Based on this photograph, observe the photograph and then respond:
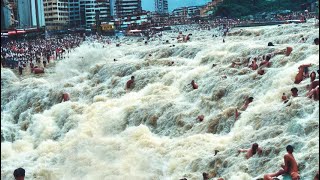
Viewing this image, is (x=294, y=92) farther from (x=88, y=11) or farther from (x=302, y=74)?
(x=88, y=11)

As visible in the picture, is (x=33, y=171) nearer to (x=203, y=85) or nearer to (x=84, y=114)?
(x=84, y=114)

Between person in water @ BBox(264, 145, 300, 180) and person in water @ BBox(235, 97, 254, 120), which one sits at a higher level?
person in water @ BBox(235, 97, 254, 120)

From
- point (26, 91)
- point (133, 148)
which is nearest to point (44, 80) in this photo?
point (26, 91)

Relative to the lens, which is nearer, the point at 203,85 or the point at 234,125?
the point at 234,125

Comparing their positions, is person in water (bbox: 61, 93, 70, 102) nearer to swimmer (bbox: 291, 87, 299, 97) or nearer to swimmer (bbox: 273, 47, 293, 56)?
swimmer (bbox: 273, 47, 293, 56)

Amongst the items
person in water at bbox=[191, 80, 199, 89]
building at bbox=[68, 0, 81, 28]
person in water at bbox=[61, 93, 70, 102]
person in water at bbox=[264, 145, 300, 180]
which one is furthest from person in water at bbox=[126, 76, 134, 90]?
building at bbox=[68, 0, 81, 28]

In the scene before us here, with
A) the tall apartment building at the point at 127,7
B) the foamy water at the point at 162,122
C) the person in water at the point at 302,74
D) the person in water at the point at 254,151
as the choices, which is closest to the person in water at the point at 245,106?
the foamy water at the point at 162,122
